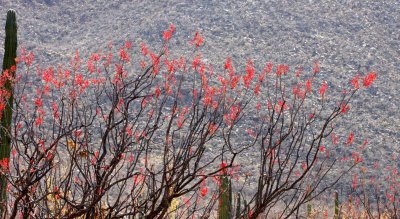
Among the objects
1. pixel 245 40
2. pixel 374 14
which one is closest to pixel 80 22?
pixel 245 40

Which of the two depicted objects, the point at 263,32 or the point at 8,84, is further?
the point at 263,32

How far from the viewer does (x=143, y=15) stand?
40.0 metres

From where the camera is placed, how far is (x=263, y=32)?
3775 cm

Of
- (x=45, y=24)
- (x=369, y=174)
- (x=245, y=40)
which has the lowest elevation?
(x=369, y=174)

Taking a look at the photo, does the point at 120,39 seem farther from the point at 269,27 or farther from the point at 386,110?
the point at 386,110

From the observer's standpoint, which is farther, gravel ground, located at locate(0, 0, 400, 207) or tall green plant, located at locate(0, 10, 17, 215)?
gravel ground, located at locate(0, 0, 400, 207)

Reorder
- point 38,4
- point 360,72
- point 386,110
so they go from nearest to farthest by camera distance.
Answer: point 386,110 → point 360,72 → point 38,4

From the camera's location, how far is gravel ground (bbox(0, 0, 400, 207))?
34.3 metres

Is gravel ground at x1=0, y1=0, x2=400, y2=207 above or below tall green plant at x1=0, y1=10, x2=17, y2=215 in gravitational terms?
above

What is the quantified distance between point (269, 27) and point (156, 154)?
12.3m

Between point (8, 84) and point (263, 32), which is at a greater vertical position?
point (263, 32)

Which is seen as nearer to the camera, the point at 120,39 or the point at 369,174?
the point at 369,174

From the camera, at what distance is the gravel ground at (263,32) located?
3431 centimetres

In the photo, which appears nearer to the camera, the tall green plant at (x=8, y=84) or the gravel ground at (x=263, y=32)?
the tall green plant at (x=8, y=84)
